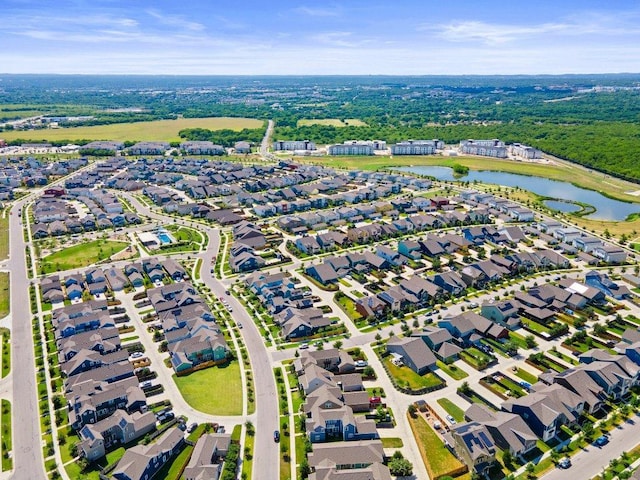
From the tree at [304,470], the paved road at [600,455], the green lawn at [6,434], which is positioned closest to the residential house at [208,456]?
the tree at [304,470]

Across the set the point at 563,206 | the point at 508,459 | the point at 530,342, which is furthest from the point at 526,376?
the point at 563,206

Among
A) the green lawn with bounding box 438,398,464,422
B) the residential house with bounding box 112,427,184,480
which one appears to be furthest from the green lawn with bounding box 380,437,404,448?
the residential house with bounding box 112,427,184,480

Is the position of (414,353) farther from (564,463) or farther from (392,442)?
(564,463)

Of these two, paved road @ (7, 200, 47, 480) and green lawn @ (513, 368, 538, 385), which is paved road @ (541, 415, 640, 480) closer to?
green lawn @ (513, 368, 538, 385)

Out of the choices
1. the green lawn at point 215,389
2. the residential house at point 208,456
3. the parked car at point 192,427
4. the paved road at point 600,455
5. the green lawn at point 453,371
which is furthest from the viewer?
the green lawn at point 453,371

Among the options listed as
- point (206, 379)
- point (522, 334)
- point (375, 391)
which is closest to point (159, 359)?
point (206, 379)

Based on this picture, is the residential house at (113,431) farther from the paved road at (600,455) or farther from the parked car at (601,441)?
the parked car at (601,441)
